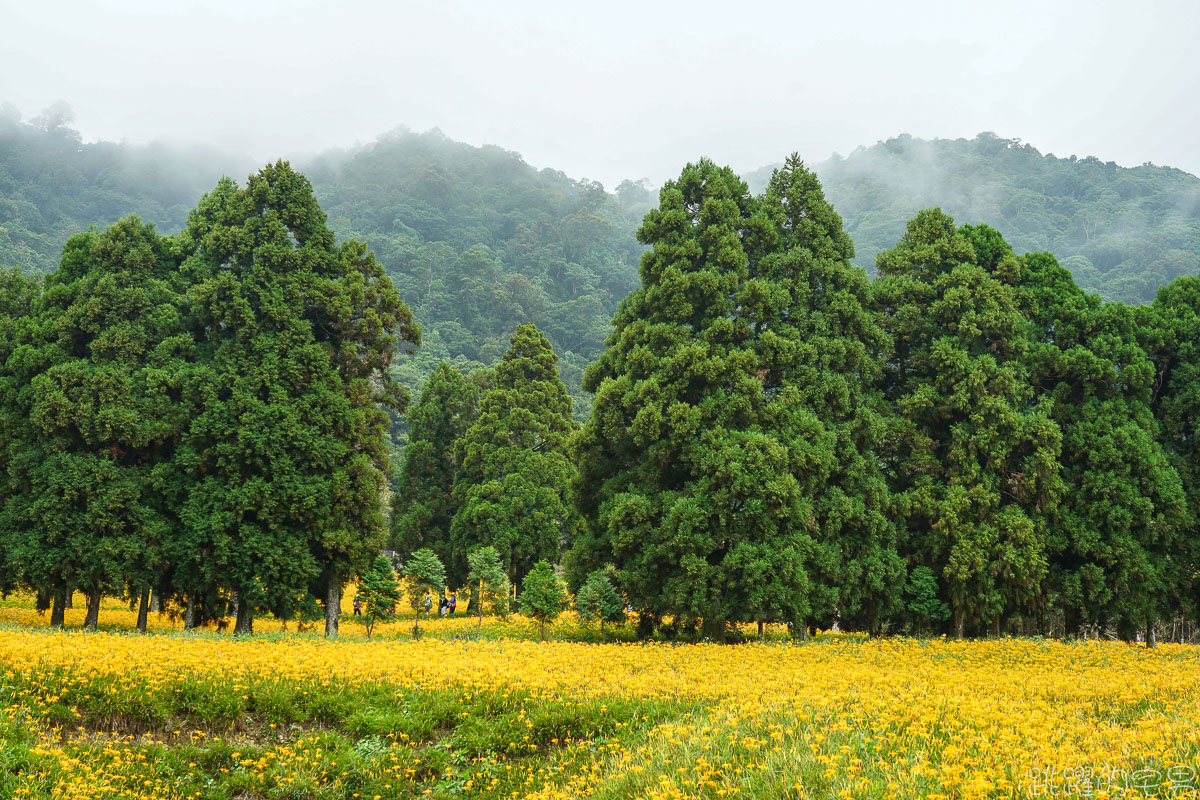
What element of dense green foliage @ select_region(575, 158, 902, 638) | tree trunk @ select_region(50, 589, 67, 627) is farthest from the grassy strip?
tree trunk @ select_region(50, 589, 67, 627)

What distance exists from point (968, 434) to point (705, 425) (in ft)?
26.2

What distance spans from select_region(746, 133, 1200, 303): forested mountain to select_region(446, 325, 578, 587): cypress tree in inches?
3121

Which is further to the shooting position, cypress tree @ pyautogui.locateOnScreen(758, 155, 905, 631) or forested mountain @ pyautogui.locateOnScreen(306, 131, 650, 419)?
forested mountain @ pyautogui.locateOnScreen(306, 131, 650, 419)

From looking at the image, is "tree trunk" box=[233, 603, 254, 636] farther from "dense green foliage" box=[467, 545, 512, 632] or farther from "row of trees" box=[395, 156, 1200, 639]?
"row of trees" box=[395, 156, 1200, 639]

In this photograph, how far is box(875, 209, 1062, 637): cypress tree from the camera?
797 inches

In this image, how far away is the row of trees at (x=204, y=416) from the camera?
1853 cm

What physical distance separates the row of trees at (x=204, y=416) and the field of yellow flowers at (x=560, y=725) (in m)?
4.84

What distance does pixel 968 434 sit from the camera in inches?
832

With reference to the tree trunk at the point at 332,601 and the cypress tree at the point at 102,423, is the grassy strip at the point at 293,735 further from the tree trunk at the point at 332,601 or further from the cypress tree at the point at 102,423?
the tree trunk at the point at 332,601

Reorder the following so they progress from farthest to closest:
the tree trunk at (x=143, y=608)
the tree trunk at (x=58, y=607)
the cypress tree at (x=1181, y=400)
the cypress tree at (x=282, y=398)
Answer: the cypress tree at (x=1181, y=400)
the tree trunk at (x=58, y=607)
the tree trunk at (x=143, y=608)
the cypress tree at (x=282, y=398)

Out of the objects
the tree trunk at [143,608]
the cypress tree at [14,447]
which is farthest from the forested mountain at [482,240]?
the tree trunk at [143,608]

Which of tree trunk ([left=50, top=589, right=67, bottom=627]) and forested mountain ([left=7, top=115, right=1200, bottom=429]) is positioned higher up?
forested mountain ([left=7, top=115, right=1200, bottom=429])

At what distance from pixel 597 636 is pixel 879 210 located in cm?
13667

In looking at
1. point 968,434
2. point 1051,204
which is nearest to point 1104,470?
point 968,434
